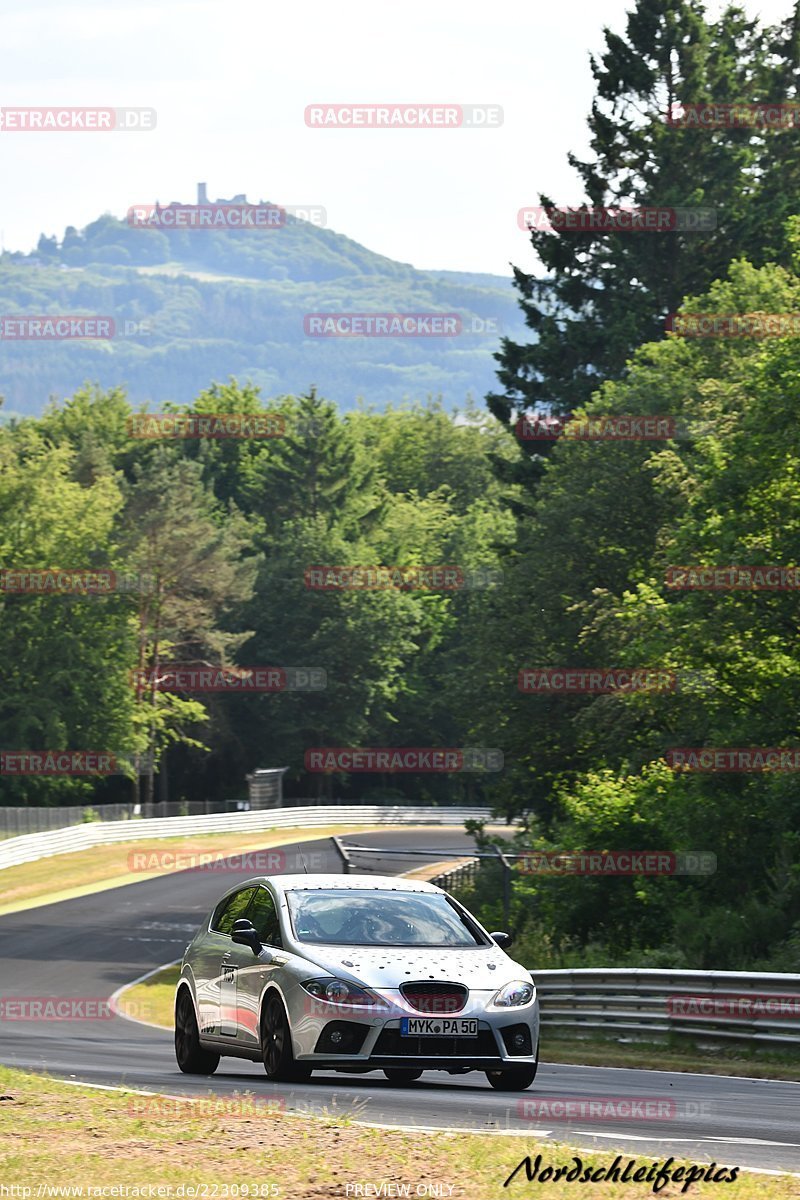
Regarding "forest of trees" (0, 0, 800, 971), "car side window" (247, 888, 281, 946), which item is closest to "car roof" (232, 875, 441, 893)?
"car side window" (247, 888, 281, 946)

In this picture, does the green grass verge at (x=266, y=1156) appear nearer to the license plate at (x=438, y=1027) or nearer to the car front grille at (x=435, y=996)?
the license plate at (x=438, y=1027)

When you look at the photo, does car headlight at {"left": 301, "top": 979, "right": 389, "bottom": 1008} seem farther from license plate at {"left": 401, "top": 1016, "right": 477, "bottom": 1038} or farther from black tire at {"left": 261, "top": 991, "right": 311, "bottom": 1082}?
black tire at {"left": 261, "top": 991, "right": 311, "bottom": 1082}

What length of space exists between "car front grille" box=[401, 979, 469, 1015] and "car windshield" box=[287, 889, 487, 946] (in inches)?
27.2

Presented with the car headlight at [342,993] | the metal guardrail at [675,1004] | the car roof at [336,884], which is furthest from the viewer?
the metal guardrail at [675,1004]

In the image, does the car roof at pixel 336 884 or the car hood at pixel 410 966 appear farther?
the car roof at pixel 336 884

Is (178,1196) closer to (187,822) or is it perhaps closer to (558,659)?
(558,659)

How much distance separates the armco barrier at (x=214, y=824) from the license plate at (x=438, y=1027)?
171 ft

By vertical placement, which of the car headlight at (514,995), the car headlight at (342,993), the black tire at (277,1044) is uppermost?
Answer: the car headlight at (342,993)

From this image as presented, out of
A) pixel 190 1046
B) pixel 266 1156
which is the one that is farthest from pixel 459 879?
pixel 266 1156

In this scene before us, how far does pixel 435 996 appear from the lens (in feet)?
40.8

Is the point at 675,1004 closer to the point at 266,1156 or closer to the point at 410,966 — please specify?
the point at 410,966

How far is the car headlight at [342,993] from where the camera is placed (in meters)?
12.3

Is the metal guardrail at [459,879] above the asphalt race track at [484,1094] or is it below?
below

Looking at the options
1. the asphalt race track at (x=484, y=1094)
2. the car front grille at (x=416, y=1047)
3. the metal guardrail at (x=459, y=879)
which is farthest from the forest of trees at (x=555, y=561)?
the car front grille at (x=416, y=1047)
